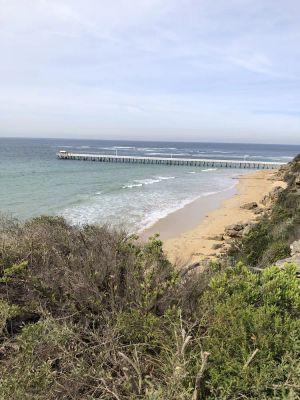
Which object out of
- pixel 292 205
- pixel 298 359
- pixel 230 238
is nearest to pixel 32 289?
pixel 298 359

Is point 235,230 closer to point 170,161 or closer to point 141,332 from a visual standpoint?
point 141,332

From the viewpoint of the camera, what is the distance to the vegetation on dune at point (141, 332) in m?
2.77

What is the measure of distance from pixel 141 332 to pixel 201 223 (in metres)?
16.6

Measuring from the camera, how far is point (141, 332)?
325 cm

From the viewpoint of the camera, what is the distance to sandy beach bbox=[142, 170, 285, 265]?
14.2 metres

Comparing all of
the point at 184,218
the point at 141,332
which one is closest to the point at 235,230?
the point at 184,218

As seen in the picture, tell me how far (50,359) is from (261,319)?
1774 mm

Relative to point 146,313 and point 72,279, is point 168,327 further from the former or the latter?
point 72,279

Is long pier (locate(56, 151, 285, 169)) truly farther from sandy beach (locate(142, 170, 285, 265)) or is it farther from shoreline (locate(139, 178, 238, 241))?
shoreline (locate(139, 178, 238, 241))

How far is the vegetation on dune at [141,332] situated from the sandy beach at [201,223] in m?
5.61

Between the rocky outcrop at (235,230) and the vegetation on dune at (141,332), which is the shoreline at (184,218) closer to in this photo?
the rocky outcrop at (235,230)

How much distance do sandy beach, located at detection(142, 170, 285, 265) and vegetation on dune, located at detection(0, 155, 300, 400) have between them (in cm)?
561

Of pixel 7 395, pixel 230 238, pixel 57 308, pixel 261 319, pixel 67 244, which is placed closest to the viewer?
pixel 7 395

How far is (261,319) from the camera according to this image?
3008 millimetres
